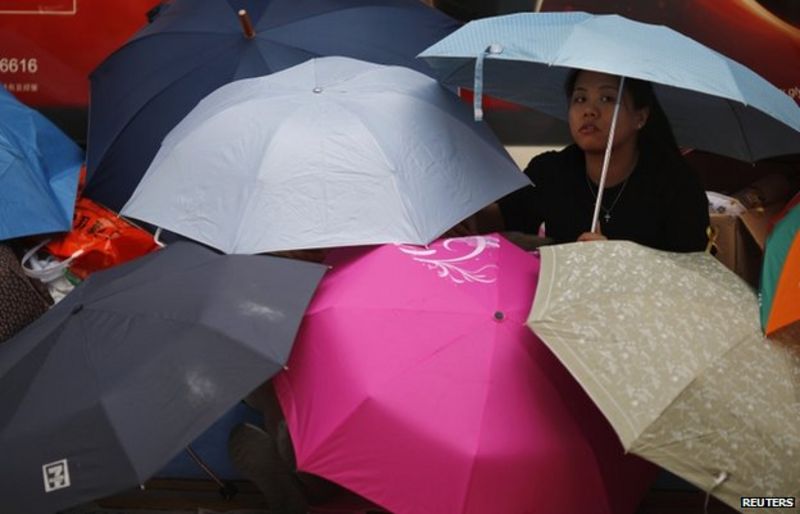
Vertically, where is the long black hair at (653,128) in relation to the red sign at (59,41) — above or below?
above

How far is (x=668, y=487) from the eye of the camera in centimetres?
380

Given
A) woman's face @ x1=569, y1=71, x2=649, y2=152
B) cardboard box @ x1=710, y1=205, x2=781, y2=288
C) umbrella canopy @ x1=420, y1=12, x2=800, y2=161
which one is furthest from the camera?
cardboard box @ x1=710, y1=205, x2=781, y2=288

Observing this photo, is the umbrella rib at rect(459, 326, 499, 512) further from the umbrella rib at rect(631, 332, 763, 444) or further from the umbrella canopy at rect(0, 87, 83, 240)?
the umbrella canopy at rect(0, 87, 83, 240)

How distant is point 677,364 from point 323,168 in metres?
1.25

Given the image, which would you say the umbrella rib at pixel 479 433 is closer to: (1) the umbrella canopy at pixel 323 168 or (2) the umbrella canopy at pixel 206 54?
(1) the umbrella canopy at pixel 323 168

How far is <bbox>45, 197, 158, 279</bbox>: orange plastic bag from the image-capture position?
4.35 m

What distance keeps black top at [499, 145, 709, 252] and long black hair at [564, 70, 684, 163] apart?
0.04 meters

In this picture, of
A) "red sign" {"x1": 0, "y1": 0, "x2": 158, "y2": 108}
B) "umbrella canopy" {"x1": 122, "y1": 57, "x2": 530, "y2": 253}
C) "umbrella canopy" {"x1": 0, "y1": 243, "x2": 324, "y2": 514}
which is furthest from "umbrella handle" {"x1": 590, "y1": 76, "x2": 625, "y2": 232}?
"red sign" {"x1": 0, "y1": 0, "x2": 158, "y2": 108}

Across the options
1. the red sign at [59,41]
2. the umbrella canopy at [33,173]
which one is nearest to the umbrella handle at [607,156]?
the umbrella canopy at [33,173]

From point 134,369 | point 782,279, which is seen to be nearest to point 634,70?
point 782,279

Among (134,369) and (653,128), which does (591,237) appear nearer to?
(653,128)

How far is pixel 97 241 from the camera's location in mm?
4406

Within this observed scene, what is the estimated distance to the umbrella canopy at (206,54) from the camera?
4.36 meters

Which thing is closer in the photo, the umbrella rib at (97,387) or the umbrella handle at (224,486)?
the umbrella rib at (97,387)
